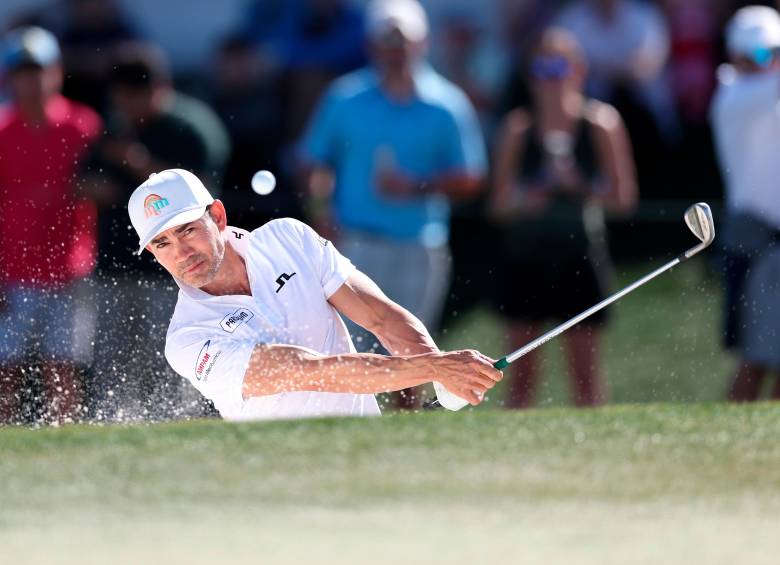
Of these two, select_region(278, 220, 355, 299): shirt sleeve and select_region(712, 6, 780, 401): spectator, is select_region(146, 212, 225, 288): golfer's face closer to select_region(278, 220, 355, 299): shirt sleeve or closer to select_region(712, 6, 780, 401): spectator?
select_region(278, 220, 355, 299): shirt sleeve

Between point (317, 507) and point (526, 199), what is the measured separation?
4619 millimetres

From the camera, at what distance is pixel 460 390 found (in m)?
6.29

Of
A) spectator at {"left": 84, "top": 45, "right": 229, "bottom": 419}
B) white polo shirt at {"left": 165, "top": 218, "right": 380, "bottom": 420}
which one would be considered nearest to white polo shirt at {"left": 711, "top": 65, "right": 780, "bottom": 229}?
spectator at {"left": 84, "top": 45, "right": 229, "bottom": 419}

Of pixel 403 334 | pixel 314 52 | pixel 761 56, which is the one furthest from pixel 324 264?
pixel 314 52

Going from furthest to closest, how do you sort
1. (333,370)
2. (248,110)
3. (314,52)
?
1. (314,52)
2. (248,110)
3. (333,370)

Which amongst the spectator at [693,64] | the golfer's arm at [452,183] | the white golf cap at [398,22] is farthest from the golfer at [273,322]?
the spectator at [693,64]

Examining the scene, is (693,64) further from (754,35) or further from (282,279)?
(282,279)

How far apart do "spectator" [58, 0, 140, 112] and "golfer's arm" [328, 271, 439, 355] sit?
556 cm

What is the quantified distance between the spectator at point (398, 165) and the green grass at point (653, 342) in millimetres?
645

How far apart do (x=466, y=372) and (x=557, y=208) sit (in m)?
3.59

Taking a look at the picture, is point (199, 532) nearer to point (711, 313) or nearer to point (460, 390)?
point (460, 390)

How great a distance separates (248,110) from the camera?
1207cm

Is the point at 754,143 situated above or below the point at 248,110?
above

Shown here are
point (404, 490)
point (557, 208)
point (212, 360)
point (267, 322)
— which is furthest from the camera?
point (557, 208)
